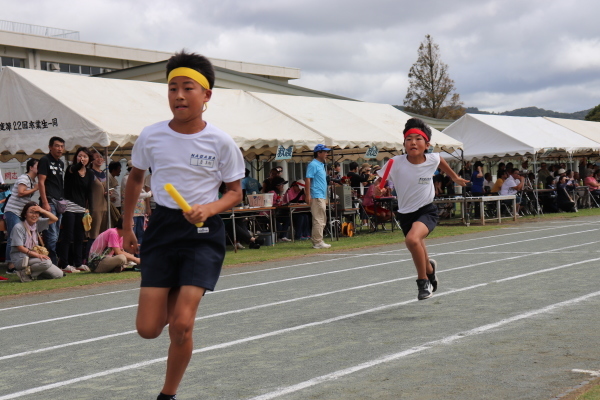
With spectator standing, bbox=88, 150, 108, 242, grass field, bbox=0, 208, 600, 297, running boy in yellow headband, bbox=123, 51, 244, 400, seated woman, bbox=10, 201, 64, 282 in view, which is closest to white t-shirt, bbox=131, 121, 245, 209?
running boy in yellow headband, bbox=123, 51, 244, 400

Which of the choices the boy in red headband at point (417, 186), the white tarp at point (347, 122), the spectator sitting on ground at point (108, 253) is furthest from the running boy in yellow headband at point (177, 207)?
the white tarp at point (347, 122)

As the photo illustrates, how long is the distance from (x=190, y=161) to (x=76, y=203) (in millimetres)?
11278

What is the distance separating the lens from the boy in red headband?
358 inches

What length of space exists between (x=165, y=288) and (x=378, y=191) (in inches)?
192

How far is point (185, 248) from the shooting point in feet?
15.0

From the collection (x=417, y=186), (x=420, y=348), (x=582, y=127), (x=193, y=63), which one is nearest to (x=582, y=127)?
(x=582, y=127)

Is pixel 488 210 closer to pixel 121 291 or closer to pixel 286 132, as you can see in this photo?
pixel 286 132

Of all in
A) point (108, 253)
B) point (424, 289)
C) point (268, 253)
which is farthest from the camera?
point (268, 253)

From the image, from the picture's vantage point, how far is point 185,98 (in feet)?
15.2

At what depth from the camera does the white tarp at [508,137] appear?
91.2ft

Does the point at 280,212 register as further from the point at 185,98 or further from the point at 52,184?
the point at 185,98

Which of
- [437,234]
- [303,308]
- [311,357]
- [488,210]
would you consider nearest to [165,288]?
[311,357]

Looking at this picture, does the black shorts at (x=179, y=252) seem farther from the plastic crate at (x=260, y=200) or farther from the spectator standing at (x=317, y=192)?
the plastic crate at (x=260, y=200)

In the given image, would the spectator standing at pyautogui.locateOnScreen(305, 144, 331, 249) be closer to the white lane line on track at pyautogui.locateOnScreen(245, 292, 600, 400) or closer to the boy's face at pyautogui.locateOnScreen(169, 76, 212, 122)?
the white lane line on track at pyautogui.locateOnScreen(245, 292, 600, 400)
